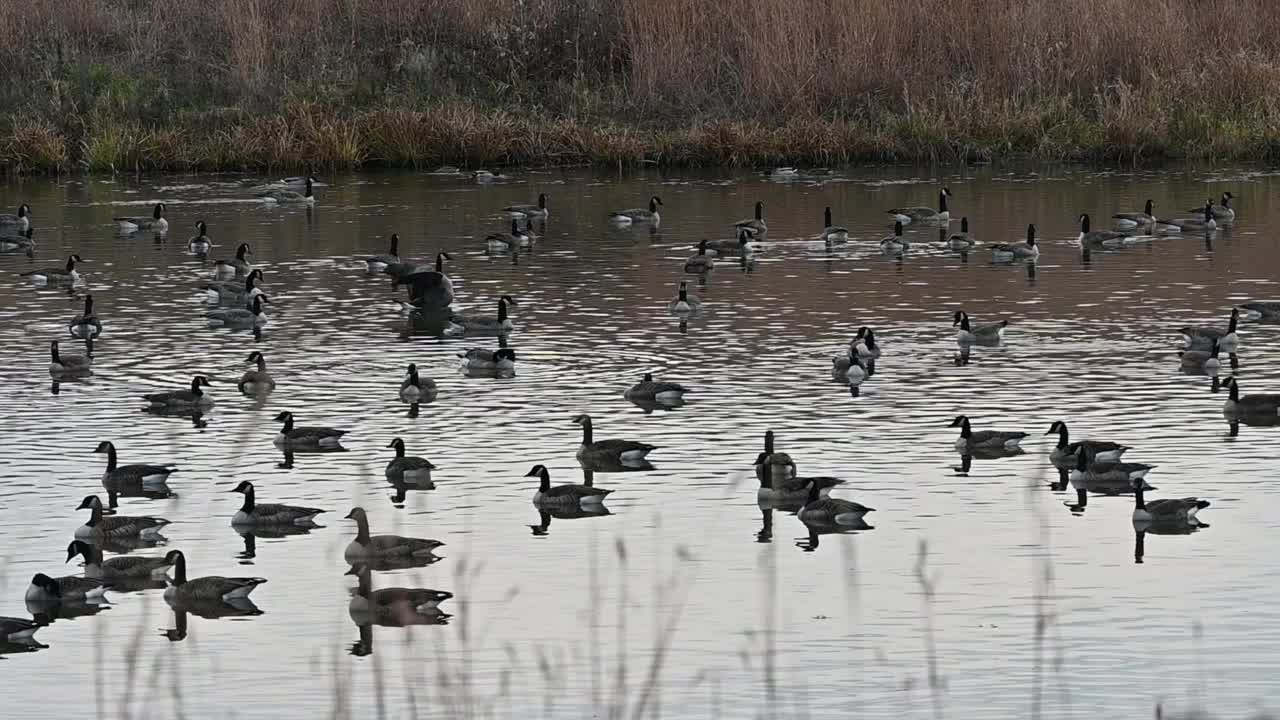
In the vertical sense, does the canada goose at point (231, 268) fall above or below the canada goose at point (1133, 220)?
below

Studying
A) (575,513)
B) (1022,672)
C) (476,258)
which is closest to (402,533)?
(575,513)

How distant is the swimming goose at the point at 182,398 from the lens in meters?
20.1

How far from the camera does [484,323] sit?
2497 cm

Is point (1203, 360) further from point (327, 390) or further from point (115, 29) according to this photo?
point (115, 29)

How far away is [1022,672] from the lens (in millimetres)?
11828

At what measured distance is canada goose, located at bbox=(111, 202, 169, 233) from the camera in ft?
108

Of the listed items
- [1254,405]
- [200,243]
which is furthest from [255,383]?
[200,243]

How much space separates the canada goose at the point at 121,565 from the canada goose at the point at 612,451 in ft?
13.4

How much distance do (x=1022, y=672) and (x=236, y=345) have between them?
14410 mm

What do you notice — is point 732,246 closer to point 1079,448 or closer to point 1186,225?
point 1186,225

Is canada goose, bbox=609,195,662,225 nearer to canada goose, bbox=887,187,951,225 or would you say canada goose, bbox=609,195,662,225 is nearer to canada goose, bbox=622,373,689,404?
canada goose, bbox=887,187,951,225

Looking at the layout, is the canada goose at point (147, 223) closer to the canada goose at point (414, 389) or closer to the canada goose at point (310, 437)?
the canada goose at point (414, 389)

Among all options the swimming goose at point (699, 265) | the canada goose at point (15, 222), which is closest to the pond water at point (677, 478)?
the swimming goose at point (699, 265)

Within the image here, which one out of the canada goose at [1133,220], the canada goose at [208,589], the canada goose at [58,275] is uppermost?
the canada goose at [1133,220]
